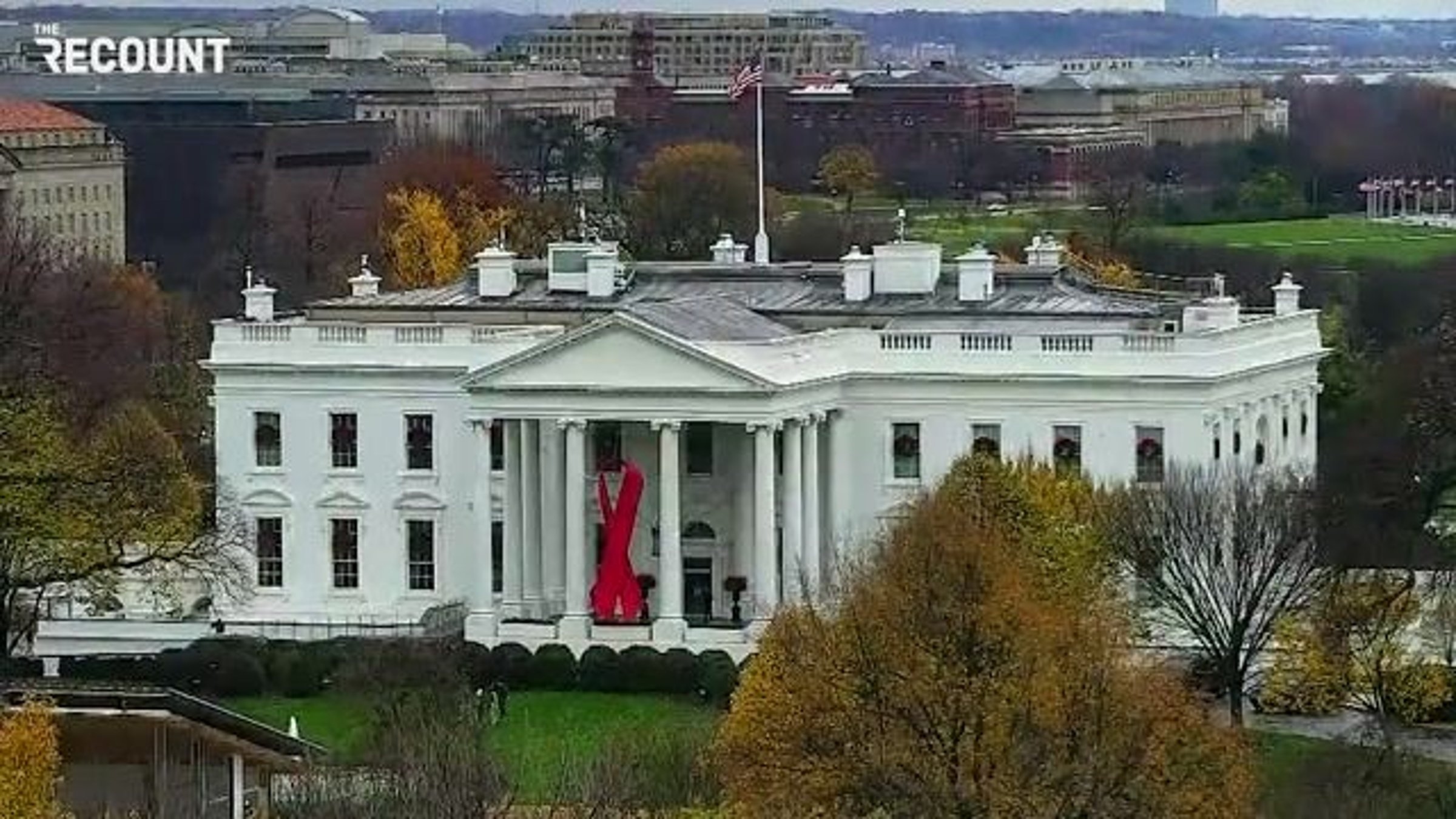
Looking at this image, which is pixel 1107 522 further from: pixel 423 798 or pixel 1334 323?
pixel 1334 323

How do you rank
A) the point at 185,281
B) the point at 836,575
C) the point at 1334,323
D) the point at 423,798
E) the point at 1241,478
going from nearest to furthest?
the point at 423,798, the point at 836,575, the point at 1241,478, the point at 1334,323, the point at 185,281

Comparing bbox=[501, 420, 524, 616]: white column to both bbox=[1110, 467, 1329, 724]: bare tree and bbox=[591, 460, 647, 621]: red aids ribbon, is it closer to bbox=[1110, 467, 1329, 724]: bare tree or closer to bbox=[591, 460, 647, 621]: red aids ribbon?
bbox=[591, 460, 647, 621]: red aids ribbon

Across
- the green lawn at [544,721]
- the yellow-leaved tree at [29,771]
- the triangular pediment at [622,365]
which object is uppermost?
the triangular pediment at [622,365]

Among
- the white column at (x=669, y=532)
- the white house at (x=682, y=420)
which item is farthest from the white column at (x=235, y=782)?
the white column at (x=669, y=532)

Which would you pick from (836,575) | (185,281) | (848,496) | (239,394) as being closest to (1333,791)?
(836,575)

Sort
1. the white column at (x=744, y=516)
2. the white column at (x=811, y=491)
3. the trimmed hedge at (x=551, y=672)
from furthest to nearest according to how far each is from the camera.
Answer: the white column at (x=811, y=491)
the white column at (x=744, y=516)
the trimmed hedge at (x=551, y=672)

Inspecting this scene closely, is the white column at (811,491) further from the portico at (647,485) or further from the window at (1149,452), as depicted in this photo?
the window at (1149,452)

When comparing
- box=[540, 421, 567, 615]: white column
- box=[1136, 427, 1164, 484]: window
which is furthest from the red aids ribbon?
box=[1136, 427, 1164, 484]: window

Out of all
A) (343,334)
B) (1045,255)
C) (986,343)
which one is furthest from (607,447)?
(1045,255)
